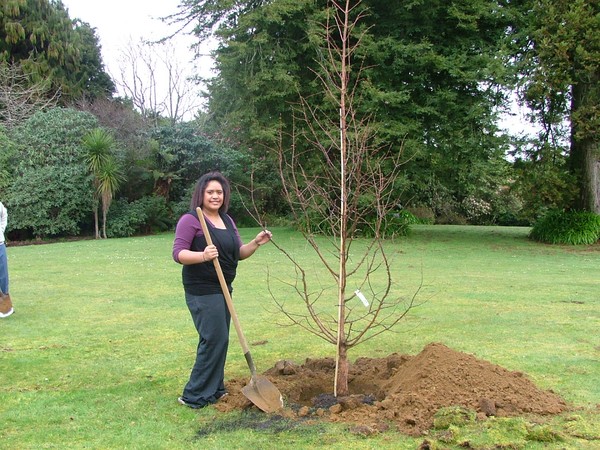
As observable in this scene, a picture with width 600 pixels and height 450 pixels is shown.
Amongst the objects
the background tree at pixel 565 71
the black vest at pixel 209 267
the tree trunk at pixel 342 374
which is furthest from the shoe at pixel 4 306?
the background tree at pixel 565 71

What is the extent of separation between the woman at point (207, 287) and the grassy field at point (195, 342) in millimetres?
227

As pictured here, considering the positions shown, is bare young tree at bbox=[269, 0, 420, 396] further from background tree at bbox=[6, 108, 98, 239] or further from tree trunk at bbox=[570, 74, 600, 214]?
background tree at bbox=[6, 108, 98, 239]

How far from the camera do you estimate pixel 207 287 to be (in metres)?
4.80

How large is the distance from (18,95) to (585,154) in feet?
87.6

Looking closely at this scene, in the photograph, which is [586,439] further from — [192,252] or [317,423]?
[192,252]

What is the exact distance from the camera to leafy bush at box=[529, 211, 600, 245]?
62.2ft

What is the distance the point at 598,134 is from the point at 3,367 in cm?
1691

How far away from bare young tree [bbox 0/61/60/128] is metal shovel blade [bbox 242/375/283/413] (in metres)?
27.3

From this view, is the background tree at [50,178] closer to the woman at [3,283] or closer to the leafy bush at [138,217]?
the leafy bush at [138,217]

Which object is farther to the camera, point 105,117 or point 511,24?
point 105,117

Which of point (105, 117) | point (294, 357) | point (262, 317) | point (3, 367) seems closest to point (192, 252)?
point (294, 357)

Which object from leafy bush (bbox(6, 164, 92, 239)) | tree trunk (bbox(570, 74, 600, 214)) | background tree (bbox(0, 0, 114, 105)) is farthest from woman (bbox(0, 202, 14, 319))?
background tree (bbox(0, 0, 114, 105))

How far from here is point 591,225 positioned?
1903 centimetres

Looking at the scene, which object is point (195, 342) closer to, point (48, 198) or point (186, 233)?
point (186, 233)
